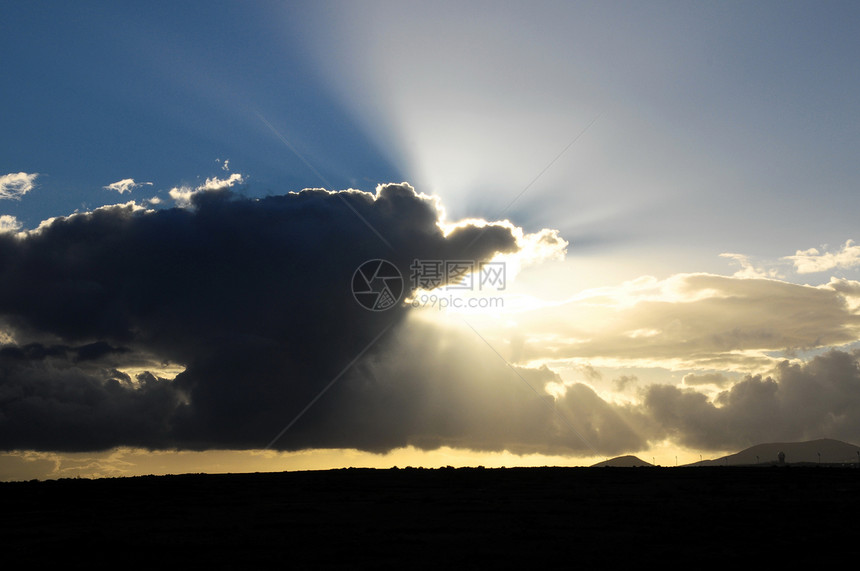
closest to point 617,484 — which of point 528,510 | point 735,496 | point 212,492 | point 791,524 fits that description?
point 735,496

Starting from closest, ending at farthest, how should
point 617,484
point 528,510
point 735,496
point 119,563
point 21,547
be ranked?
point 119,563
point 21,547
point 528,510
point 735,496
point 617,484

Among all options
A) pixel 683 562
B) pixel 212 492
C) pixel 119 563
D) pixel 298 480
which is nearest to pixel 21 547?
pixel 119 563

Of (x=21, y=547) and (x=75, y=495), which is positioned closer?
(x=21, y=547)

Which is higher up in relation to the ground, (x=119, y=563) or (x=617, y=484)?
(x=617, y=484)

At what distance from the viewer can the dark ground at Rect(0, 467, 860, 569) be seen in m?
40.9

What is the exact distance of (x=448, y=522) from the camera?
53.4m

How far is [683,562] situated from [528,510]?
2225 centimetres

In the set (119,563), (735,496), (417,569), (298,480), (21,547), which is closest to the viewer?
(417,569)

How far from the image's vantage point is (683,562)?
38250 mm

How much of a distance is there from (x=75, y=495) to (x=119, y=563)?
48831 millimetres

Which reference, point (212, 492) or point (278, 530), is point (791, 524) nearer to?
point (278, 530)

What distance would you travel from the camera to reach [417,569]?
37.5m

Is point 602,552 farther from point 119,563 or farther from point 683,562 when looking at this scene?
point 119,563

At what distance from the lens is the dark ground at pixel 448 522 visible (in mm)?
40906
